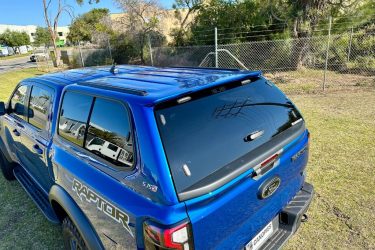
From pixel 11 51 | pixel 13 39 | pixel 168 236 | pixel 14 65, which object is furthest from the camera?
pixel 13 39

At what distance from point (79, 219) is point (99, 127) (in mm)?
714

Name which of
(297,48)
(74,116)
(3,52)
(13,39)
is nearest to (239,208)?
(74,116)

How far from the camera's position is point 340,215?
3160 millimetres

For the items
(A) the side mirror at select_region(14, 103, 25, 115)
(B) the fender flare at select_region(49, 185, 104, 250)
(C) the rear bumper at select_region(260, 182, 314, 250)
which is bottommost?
(C) the rear bumper at select_region(260, 182, 314, 250)

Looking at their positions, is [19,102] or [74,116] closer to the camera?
[74,116]

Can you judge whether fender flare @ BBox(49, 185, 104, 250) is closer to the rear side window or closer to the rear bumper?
the rear side window

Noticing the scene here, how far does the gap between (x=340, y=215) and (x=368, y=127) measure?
310 centimetres

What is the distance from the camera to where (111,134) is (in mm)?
2000

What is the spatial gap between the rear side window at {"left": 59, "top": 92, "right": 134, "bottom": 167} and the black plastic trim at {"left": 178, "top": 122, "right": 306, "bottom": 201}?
0.44 meters

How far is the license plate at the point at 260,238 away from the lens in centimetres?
203

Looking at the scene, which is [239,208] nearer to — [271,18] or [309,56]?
[309,56]

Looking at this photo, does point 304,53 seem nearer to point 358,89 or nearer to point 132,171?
point 358,89

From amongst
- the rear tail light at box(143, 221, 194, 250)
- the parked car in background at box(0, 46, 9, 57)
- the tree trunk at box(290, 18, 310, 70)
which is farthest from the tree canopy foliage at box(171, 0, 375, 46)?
the parked car in background at box(0, 46, 9, 57)

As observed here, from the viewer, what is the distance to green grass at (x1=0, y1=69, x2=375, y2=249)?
9.48 ft
